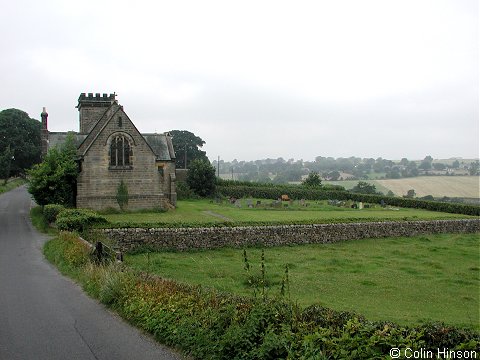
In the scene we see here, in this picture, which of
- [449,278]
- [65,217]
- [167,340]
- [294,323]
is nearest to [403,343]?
[294,323]

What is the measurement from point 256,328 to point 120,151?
32.1m

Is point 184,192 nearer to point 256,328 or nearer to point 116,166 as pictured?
point 116,166

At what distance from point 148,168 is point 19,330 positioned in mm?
29165

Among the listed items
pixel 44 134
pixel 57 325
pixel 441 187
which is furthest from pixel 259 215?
pixel 441 187

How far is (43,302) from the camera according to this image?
13148 millimetres

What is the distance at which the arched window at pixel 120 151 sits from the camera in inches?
1509

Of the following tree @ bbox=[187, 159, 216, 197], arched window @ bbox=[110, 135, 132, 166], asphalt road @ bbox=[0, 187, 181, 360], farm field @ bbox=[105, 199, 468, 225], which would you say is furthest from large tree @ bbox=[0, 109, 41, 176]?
asphalt road @ bbox=[0, 187, 181, 360]

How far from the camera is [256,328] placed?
813 cm

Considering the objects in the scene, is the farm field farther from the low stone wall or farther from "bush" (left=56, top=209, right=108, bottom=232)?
"bush" (left=56, top=209, right=108, bottom=232)

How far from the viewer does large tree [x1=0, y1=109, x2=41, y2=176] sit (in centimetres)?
7762

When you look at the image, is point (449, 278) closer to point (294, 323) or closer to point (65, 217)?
point (294, 323)

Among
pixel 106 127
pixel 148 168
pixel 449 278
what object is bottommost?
pixel 449 278

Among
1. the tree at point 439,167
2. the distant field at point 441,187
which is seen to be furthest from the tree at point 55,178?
the tree at point 439,167

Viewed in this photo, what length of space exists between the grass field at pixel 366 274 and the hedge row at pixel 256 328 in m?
1.99
